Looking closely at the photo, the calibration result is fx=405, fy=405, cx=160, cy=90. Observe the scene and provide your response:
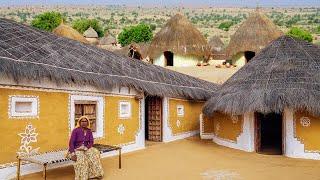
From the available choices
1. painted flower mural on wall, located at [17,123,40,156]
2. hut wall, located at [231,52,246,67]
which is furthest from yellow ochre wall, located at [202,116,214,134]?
hut wall, located at [231,52,246,67]

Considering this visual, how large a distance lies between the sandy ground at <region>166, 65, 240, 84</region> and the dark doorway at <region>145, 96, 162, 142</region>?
9293 mm

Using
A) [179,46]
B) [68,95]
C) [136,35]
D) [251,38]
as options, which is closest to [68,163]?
[68,95]

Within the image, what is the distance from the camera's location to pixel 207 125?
1717 centimetres

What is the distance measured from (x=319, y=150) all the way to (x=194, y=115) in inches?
288

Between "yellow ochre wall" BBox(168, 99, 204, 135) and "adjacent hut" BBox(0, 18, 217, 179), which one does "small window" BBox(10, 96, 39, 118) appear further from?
"yellow ochre wall" BBox(168, 99, 204, 135)

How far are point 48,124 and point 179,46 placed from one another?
1982 centimetres

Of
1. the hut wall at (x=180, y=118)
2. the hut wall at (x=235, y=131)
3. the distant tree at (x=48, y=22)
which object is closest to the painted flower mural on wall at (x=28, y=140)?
the hut wall at (x=235, y=131)

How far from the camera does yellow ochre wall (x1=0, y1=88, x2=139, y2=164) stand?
8820 millimetres

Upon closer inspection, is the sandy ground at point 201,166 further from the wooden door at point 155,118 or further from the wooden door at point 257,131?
the wooden door at point 155,118

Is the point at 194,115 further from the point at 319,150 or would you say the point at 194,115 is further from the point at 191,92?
the point at 319,150

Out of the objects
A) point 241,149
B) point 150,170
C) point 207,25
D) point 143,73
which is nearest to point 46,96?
point 150,170

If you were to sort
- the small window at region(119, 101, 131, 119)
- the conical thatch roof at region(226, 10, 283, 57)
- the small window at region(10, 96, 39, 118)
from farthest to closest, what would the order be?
the conical thatch roof at region(226, 10, 283, 57)
the small window at region(119, 101, 131, 119)
the small window at region(10, 96, 39, 118)

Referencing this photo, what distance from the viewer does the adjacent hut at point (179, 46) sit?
28984mm

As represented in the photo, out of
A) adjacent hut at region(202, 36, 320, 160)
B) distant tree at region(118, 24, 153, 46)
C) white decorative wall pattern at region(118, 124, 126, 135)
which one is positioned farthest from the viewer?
distant tree at region(118, 24, 153, 46)
